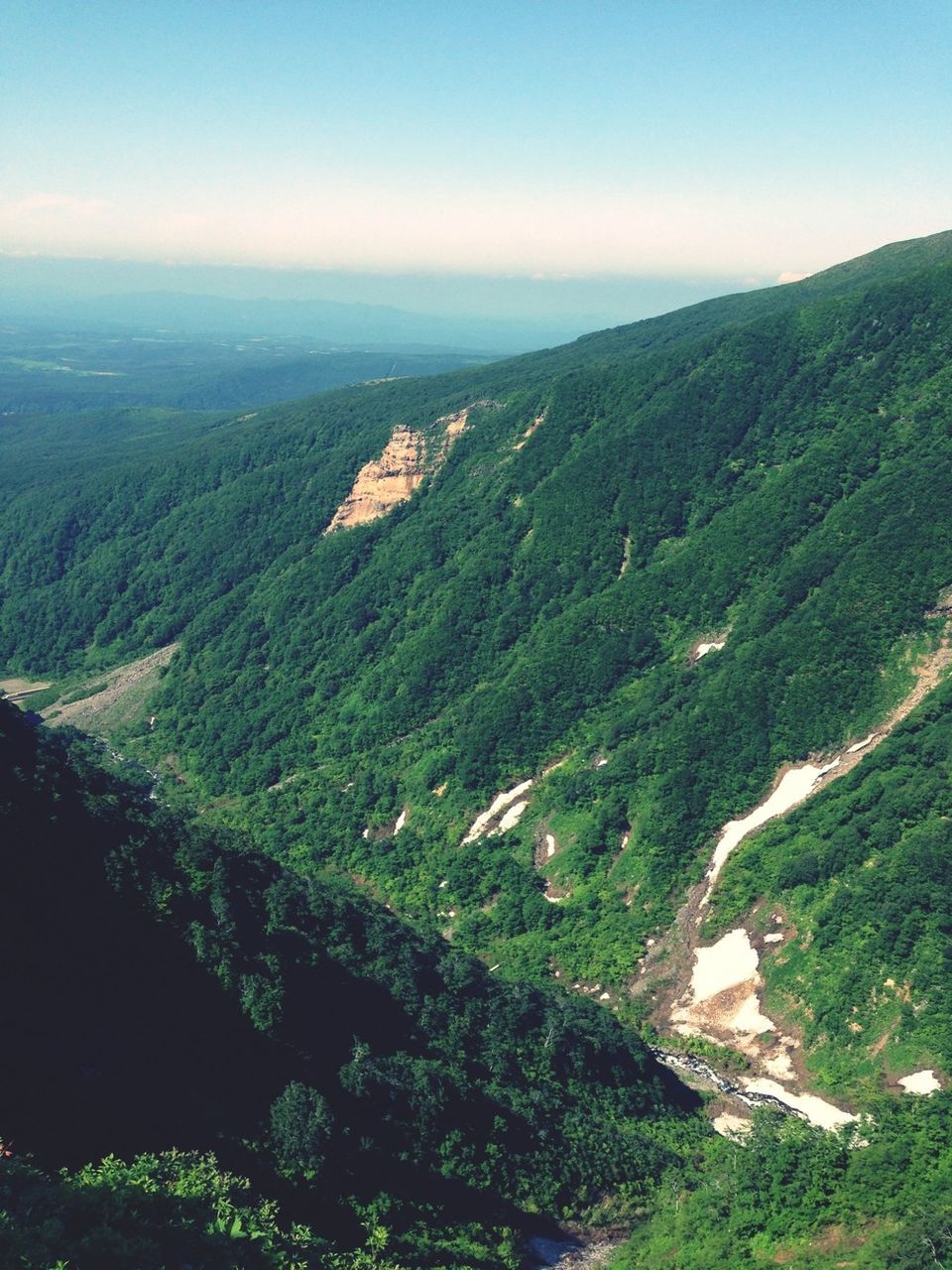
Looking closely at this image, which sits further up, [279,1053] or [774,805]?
[774,805]

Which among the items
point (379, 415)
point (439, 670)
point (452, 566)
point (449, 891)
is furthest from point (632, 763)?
point (379, 415)

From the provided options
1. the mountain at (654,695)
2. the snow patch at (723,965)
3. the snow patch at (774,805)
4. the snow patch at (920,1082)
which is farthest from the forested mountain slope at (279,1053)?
the snow patch at (774,805)

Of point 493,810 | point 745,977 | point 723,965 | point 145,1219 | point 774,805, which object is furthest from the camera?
point 493,810

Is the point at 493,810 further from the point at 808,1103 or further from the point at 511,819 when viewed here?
the point at 808,1103

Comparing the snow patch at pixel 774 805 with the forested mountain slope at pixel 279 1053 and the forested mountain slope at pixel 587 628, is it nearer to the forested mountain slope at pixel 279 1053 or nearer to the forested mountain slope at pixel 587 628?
the forested mountain slope at pixel 587 628

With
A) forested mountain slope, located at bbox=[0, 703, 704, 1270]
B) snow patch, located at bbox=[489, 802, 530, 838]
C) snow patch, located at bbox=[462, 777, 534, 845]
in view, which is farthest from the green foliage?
snow patch, located at bbox=[462, 777, 534, 845]

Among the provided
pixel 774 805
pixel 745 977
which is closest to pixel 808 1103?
pixel 745 977

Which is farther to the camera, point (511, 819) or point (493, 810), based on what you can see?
point (493, 810)
